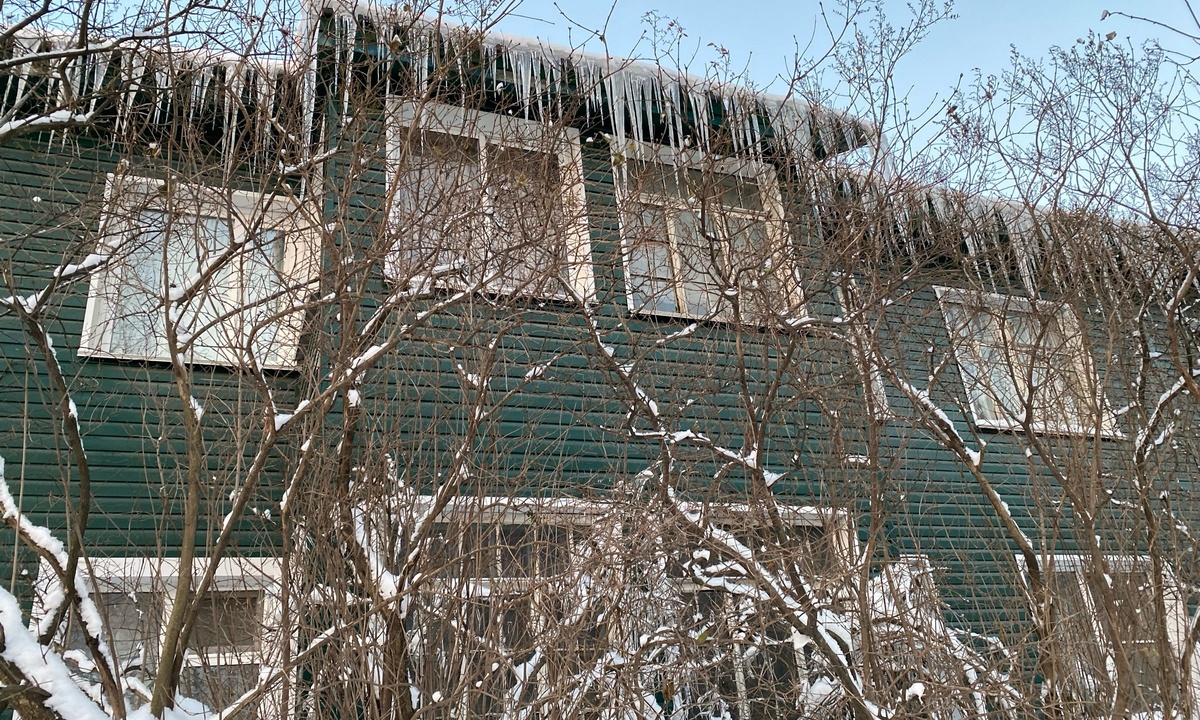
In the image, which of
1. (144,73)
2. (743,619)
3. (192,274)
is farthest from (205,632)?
(144,73)

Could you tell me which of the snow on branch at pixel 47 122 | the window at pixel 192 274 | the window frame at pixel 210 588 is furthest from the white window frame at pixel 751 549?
the snow on branch at pixel 47 122

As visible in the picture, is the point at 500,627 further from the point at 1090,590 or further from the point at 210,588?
the point at 1090,590

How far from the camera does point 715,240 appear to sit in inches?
226

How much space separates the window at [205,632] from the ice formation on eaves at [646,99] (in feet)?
11.4

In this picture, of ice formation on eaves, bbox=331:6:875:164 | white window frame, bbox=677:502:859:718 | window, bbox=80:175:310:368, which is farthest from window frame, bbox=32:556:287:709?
ice formation on eaves, bbox=331:6:875:164

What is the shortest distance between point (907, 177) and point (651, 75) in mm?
2492

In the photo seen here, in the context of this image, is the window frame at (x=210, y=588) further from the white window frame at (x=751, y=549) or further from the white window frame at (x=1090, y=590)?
the white window frame at (x=1090, y=590)

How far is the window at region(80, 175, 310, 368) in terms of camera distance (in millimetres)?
4418

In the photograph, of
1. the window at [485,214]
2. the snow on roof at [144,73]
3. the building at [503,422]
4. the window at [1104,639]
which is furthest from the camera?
the window at [1104,639]

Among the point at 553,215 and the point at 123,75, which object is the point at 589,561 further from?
the point at 123,75

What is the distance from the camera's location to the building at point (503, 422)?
4.21 m

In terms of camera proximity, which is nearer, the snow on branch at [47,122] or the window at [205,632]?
the window at [205,632]

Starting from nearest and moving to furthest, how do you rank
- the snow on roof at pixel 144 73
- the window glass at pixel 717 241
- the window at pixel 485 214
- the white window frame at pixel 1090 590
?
the snow on roof at pixel 144 73 < the window at pixel 485 214 < the white window frame at pixel 1090 590 < the window glass at pixel 717 241

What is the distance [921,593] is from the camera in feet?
17.4
